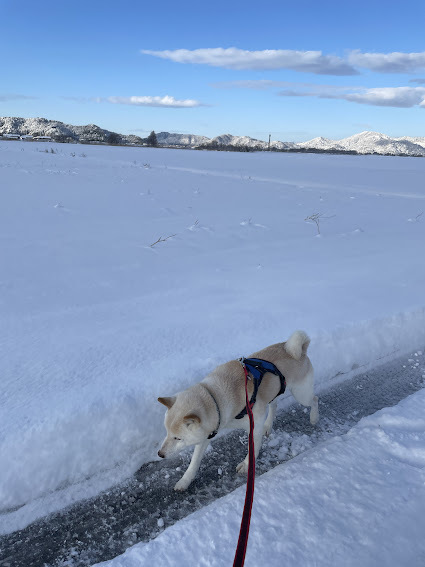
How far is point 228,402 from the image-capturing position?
8.87 feet

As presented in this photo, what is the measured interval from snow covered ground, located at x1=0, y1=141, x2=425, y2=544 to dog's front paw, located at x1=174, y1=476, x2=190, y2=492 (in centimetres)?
30

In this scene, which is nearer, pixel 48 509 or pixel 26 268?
pixel 48 509

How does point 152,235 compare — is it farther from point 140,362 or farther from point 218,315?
point 140,362

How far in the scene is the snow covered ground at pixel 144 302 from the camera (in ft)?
8.73

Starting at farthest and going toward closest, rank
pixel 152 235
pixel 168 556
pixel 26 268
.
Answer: pixel 152 235 → pixel 26 268 → pixel 168 556

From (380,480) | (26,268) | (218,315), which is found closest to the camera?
(380,480)

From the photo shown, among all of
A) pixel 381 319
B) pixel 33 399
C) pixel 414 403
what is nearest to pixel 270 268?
pixel 381 319

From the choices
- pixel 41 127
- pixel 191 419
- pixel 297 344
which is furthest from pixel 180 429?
pixel 41 127

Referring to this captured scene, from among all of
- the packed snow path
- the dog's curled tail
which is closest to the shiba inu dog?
the dog's curled tail

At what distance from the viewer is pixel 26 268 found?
500 centimetres

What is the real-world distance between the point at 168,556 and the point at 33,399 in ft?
4.69

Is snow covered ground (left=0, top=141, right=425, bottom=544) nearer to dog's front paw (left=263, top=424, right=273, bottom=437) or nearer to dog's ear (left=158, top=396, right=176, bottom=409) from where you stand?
dog's ear (left=158, top=396, right=176, bottom=409)

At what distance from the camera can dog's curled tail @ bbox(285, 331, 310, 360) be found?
3072 millimetres

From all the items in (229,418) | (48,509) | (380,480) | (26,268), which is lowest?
(48,509)
